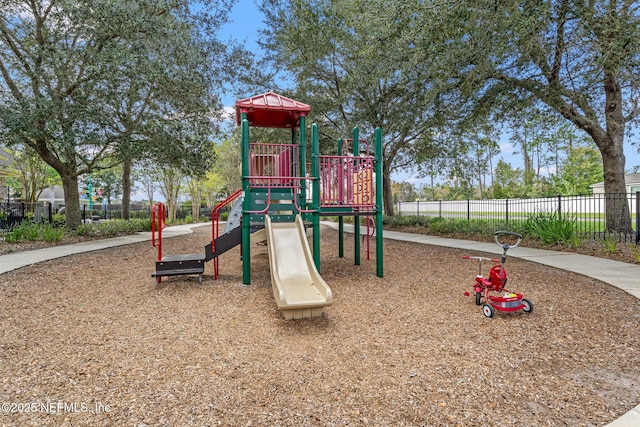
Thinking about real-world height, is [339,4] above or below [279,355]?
above

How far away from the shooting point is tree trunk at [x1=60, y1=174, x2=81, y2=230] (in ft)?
40.1

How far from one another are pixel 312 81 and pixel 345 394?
1332 centimetres

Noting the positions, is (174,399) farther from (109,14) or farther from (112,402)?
(109,14)

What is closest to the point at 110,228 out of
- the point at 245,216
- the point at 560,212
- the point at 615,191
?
the point at 245,216

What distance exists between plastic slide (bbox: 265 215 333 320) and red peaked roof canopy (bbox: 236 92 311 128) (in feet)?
6.27

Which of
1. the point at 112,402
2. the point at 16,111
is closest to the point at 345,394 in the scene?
the point at 112,402

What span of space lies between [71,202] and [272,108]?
10.7 metres

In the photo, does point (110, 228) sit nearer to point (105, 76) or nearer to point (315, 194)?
point (105, 76)

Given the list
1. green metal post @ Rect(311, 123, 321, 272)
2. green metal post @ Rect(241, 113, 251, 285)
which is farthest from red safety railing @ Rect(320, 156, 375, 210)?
green metal post @ Rect(241, 113, 251, 285)

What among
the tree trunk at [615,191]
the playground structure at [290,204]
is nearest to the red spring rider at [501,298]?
the playground structure at [290,204]

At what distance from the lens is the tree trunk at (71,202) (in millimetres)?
12234

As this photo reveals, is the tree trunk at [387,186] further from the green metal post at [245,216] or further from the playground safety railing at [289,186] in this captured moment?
the green metal post at [245,216]

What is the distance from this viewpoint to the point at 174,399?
2.30 metres

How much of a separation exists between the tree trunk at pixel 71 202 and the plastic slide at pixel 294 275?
10.8 m
